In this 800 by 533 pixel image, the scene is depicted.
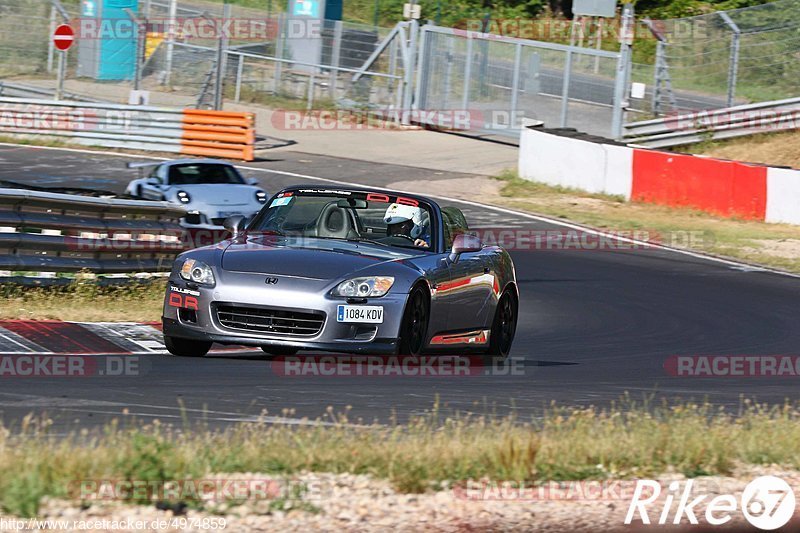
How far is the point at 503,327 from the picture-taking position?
1120 centimetres

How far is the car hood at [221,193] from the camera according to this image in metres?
20.0

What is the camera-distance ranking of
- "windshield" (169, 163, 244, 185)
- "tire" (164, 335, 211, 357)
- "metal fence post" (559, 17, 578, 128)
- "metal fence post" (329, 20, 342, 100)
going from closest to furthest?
1. "tire" (164, 335, 211, 357)
2. "windshield" (169, 163, 244, 185)
3. "metal fence post" (559, 17, 578, 128)
4. "metal fence post" (329, 20, 342, 100)

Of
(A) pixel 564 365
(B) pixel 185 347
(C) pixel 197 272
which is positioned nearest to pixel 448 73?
(A) pixel 564 365

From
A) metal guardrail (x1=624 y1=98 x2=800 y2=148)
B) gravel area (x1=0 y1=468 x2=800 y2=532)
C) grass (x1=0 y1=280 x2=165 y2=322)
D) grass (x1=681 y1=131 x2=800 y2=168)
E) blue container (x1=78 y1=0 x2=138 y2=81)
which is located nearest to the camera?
gravel area (x1=0 y1=468 x2=800 y2=532)

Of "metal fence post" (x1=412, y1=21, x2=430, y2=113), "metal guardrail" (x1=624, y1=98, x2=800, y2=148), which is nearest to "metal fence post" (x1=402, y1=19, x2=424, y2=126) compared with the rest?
"metal fence post" (x1=412, y1=21, x2=430, y2=113)

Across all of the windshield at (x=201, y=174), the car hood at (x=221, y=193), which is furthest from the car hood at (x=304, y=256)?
the windshield at (x=201, y=174)

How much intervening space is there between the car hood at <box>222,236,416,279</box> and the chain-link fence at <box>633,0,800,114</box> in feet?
74.3

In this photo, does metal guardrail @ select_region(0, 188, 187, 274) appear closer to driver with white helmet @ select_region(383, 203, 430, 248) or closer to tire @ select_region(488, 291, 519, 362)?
driver with white helmet @ select_region(383, 203, 430, 248)

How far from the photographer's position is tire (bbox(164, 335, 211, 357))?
961 cm

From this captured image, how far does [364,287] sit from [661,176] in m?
17.1

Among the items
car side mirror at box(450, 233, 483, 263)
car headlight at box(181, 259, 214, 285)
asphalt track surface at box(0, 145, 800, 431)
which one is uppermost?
car side mirror at box(450, 233, 483, 263)

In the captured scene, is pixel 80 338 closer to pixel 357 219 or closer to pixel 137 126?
pixel 357 219

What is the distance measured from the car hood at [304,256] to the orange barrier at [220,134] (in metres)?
22.0

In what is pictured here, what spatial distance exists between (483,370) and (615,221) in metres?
14.5
